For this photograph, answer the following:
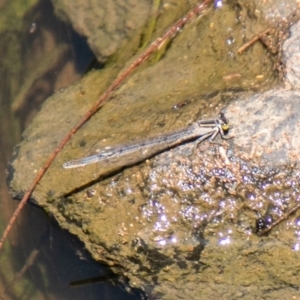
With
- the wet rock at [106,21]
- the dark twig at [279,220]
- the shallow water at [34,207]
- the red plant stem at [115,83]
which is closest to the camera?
the dark twig at [279,220]

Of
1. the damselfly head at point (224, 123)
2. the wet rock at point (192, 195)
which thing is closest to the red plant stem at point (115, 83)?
the wet rock at point (192, 195)

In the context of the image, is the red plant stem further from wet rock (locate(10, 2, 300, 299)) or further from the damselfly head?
the damselfly head

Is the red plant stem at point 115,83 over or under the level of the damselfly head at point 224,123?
over

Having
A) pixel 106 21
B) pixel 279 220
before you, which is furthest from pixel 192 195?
pixel 106 21

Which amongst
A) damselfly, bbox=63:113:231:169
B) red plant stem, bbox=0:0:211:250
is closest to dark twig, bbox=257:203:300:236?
damselfly, bbox=63:113:231:169

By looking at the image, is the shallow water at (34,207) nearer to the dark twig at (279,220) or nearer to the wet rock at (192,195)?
the wet rock at (192,195)

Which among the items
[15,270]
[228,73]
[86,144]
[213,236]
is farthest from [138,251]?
[15,270]
